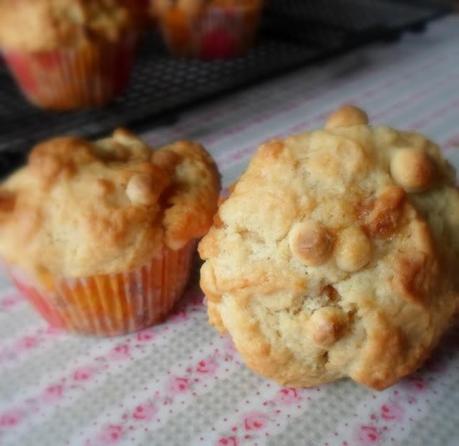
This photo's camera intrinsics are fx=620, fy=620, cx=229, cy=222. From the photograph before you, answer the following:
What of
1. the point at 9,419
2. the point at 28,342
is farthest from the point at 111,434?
the point at 28,342

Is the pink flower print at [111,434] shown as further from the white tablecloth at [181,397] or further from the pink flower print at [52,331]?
the pink flower print at [52,331]

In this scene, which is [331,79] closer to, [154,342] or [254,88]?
[254,88]

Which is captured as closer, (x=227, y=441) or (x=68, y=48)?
(x=227, y=441)

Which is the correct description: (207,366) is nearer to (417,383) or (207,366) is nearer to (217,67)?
(417,383)

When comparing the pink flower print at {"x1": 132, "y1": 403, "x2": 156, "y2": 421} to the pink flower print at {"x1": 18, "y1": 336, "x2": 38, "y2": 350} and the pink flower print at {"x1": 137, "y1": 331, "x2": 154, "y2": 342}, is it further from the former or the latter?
the pink flower print at {"x1": 18, "y1": 336, "x2": 38, "y2": 350}

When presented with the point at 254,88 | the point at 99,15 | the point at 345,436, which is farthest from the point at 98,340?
the point at 254,88
